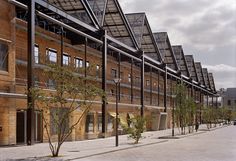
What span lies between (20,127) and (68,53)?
61.6 ft

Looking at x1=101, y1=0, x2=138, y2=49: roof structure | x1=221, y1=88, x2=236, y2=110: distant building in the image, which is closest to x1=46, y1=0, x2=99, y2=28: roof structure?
x1=101, y1=0, x2=138, y2=49: roof structure

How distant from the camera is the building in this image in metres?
32.2

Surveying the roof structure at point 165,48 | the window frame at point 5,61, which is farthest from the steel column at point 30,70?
the roof structure at point 165,48

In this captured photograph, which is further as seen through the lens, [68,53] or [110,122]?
[110,122]

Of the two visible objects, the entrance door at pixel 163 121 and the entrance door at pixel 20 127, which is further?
the entrance door at pixel 163 121

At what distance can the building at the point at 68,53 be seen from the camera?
32188 millimetres

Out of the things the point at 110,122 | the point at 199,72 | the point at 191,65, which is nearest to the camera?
the point at 110,122

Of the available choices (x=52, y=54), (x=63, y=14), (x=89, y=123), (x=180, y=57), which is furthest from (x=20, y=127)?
(x=180, y=57)

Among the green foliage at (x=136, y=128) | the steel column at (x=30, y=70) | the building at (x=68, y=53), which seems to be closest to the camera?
the steel column at (x=30, y=70)

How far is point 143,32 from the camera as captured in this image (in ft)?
238

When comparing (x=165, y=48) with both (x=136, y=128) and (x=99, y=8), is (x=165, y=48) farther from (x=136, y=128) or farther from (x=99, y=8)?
(x=136, y=128)

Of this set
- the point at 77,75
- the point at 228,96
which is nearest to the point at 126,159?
the point at 77,75

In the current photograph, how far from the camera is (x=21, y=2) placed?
3566cm

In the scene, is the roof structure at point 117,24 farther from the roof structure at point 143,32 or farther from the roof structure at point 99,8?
the roof structure at point 143,32
